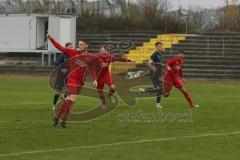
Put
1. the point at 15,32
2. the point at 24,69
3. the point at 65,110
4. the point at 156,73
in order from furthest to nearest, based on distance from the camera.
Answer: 1. the point at 15,32
2. the point at 24,69
3. the point at 156,73
4. the point at 65,110

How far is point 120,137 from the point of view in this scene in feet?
51.1

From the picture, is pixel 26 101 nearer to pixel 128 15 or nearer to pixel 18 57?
pixel 18 57

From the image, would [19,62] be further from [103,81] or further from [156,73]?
[103,81]

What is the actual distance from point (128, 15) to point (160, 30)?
931cm

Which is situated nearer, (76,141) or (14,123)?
(76,141)

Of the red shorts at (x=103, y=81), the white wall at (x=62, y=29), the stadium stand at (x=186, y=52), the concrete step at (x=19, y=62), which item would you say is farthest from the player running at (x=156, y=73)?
the white wall at (x=62, y=29)

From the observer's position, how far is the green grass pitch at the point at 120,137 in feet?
42.5

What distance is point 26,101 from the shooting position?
26.7 metres

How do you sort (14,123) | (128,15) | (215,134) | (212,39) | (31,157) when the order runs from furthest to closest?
(128,15), (212,39), (14,123), (215,134), (31,157)

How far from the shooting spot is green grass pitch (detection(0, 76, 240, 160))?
510 inches

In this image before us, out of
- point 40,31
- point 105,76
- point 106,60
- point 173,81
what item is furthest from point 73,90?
point 40,31

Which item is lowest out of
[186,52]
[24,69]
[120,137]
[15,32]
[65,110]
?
[24,69]

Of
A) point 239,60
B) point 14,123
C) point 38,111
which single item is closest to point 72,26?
point 239,60

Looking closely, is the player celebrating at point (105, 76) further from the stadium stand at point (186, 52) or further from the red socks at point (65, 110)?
the stadium stand at point (186, 52)
